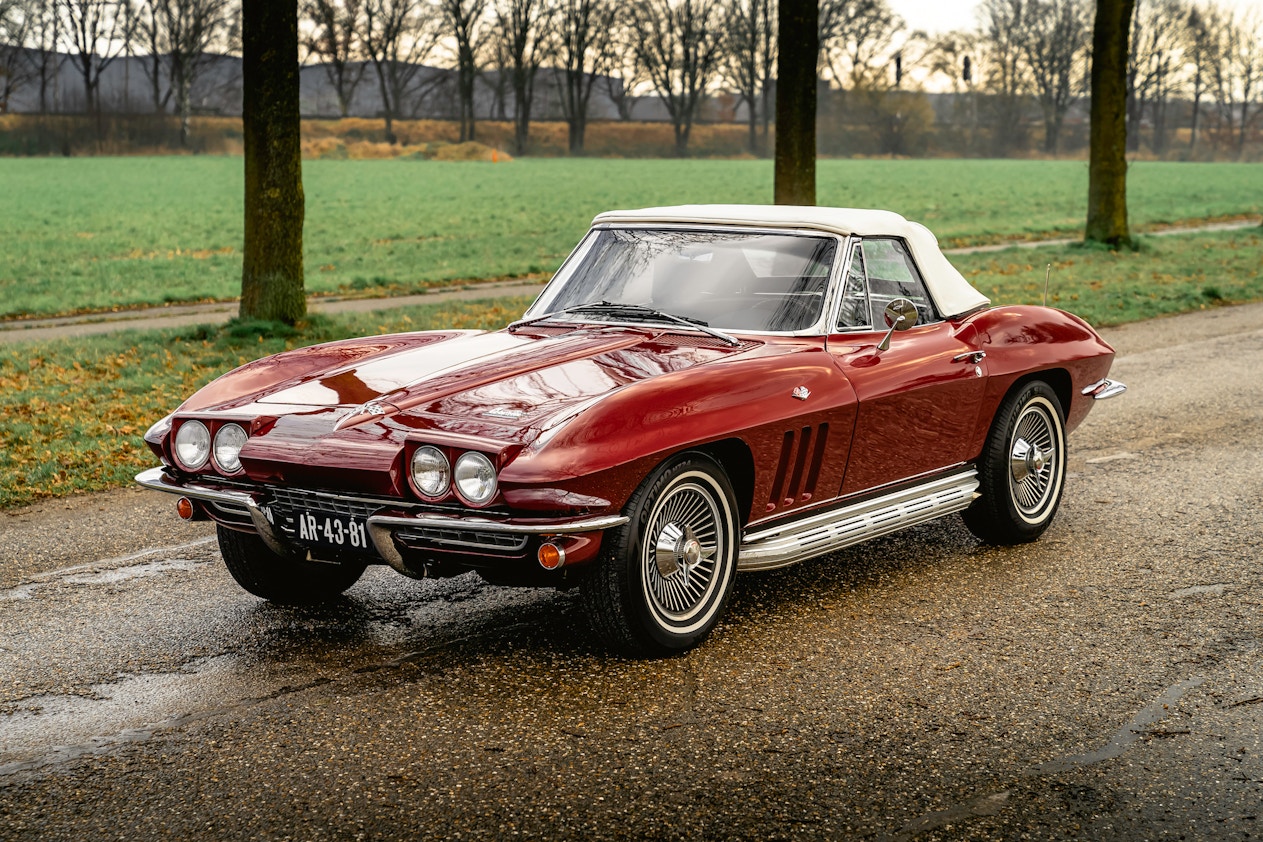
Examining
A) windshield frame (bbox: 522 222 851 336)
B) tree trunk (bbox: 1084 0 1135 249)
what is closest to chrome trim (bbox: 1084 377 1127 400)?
windshield frame (bbox: 522 222 851 336)

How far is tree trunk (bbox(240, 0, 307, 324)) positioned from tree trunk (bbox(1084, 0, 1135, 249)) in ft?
44.7

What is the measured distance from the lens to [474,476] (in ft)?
13.8

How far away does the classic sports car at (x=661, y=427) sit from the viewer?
4.26 metres

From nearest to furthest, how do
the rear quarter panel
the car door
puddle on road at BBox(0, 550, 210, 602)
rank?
1. the car door
2. puddle on road at BBox(0, 550, 210, 602)
3. the rear quarter panel

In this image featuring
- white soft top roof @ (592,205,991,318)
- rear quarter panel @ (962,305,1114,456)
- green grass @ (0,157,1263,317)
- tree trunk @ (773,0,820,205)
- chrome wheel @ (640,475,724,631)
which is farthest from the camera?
green grass @ (0,157,1263,317)

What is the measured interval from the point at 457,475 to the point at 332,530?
1.75 feet

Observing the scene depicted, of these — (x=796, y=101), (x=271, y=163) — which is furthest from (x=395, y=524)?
(x=796, y=101)

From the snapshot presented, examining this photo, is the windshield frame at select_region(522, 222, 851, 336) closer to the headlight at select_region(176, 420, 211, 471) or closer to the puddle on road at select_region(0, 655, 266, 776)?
the headlight at select_region(176, 420, 211, 471)

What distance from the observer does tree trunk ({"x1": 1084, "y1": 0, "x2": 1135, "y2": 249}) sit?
21750 millimetres

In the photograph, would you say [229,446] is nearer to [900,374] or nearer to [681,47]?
[900,374]

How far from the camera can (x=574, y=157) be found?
91.8 metres

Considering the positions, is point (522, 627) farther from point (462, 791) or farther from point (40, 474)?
point (40, 474)

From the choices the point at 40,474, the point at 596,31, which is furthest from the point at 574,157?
the point at 40,474

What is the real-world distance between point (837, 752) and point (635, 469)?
110 centimetres
